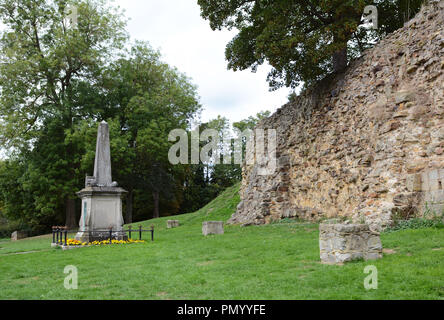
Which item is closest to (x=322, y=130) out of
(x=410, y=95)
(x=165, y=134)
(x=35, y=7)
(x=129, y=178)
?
(x=410, y=95)

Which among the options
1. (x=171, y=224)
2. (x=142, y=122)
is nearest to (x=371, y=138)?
(x=171, y=224)

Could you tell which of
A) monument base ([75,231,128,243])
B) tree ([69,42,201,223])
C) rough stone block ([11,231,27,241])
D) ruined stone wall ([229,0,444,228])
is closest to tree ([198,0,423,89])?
ruined stone wall ([229,0,444,228])

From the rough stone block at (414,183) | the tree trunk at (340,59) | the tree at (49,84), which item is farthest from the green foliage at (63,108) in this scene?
the rough stone block at (414,183)

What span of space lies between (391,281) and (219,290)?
2415mm

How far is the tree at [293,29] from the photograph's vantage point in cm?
1454

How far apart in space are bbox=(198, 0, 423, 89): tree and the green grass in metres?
8.19

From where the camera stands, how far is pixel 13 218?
29906 mm

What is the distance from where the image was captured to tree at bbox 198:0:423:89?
14.5 m

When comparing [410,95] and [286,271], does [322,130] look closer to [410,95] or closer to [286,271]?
[410,95]

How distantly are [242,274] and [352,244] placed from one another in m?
2.04

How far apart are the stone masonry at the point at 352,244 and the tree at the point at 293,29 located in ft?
30.7

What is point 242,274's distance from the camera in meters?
6.51

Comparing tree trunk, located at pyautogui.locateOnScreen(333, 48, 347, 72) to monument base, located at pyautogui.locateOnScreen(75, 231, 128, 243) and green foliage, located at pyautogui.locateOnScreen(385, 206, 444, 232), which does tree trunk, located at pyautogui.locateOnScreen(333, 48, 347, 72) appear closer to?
green foliage, located at pyautogui.locateOnScreen(385, 206, 444, 232)

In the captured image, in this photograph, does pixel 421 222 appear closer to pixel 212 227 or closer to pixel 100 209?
pixel 212 227
